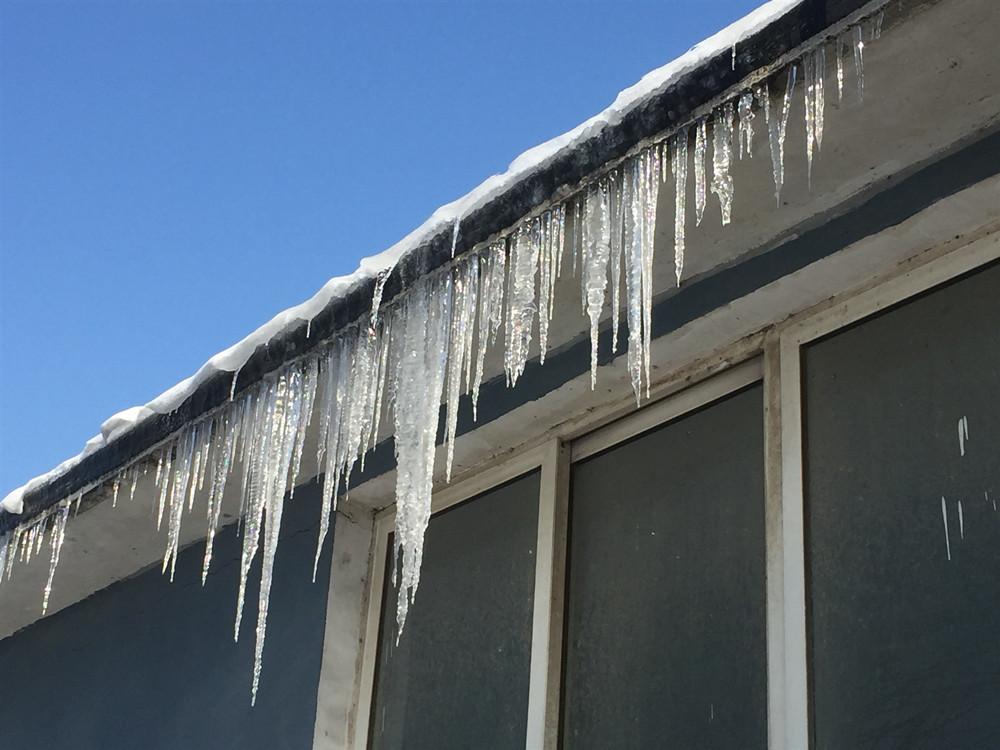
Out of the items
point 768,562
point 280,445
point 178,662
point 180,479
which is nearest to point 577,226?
point 768,562

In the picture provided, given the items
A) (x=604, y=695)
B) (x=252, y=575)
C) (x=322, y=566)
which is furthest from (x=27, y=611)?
(x=604, y=695)

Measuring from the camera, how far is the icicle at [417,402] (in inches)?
108

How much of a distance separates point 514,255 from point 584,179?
0.75 ft

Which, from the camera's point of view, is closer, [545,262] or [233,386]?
[545,262]

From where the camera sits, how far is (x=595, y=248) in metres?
2.51

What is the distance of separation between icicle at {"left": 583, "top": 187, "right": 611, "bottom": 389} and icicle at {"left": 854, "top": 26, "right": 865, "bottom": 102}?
438 millimetres

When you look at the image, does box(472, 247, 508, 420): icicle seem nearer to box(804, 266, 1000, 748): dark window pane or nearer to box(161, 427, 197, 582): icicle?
box(804, 266, 1000, 748): dark window pane

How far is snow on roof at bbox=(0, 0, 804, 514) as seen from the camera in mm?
2209

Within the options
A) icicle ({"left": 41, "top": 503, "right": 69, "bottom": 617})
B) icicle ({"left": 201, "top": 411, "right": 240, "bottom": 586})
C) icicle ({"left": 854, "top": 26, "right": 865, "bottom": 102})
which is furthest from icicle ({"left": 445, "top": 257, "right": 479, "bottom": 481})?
icicle ({"left": 41, "top": 503, "right": 69, "bottom": 617})

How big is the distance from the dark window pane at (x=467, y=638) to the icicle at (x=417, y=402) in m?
0.30

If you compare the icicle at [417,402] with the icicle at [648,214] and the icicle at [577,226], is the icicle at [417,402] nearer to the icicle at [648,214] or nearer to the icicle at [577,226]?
the icicle at [577,226]

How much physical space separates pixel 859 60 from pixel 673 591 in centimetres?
103

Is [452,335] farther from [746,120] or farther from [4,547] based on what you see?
[4,547]

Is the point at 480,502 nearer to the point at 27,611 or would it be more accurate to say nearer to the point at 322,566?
the point at 322,566
